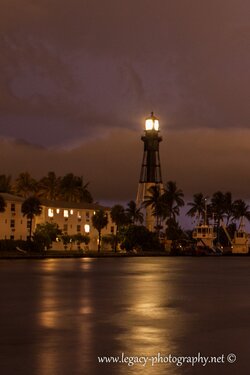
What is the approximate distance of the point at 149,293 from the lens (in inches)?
1923

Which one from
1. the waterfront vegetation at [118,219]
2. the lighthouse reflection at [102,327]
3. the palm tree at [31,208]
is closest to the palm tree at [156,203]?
the waterfront vegetation at [118,219]

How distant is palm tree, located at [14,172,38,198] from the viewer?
19250 cm

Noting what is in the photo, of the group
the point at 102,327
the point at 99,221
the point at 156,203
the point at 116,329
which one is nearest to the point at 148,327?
the point at 116,329

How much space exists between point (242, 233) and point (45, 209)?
208ft

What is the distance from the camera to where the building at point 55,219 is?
153 meters

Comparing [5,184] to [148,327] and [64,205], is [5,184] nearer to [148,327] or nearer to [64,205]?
[64,205]

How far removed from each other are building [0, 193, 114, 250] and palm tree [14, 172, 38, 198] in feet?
81.7

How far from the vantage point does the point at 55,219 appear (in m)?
165

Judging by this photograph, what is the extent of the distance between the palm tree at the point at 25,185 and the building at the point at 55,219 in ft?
81.7

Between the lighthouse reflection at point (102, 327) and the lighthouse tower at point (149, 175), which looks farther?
→ the lighthouse tower at point (149, 175)

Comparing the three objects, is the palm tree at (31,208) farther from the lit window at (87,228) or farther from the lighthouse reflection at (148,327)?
the lighthouse reflection at (148,327)

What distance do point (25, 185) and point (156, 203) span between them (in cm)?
3814

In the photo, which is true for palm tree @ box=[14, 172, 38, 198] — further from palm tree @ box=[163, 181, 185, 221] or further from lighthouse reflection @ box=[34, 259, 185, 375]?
lighthouse reflection @ box=[34, 259, 185, 375]

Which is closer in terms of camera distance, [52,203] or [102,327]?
[102,327]
